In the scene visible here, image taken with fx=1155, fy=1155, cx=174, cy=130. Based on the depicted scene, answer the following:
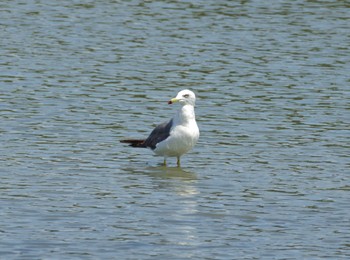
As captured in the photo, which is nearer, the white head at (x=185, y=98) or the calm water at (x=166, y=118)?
the calm water at (x=166, y=118)

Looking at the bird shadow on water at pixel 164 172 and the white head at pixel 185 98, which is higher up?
the white head at pixel 185 98

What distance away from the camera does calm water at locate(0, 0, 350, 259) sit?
48.0 feet

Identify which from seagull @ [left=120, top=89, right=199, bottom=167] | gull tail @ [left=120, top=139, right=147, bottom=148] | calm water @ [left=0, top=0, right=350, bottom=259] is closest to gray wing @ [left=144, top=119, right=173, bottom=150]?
seagull @ [left=120, top=89, right=199, bottom=167]

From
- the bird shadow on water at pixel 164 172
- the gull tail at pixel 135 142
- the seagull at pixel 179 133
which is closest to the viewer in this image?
the bird shadow on water at pixel 164 172

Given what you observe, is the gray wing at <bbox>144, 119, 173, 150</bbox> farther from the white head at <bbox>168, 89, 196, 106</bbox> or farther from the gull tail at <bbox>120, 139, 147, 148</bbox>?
the white head at <bbox>168, 89, 196, 106</bbox>

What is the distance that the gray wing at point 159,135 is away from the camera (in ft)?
63.4

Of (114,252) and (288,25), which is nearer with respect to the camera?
(114,252)

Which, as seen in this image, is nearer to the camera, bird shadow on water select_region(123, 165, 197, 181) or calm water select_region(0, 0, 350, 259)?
calm water select_region(0, 0, 350, 259)

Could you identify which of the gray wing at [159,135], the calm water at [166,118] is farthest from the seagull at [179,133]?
the calm water at [166,118]

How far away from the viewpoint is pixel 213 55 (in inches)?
1203

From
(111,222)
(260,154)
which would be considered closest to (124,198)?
(111,222)

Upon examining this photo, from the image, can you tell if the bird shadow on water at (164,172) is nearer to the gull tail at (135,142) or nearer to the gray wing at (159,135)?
the gray wing at (159,135)

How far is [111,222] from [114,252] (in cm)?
146

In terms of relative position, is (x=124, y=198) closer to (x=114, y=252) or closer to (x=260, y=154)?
(x=114, y=252)
